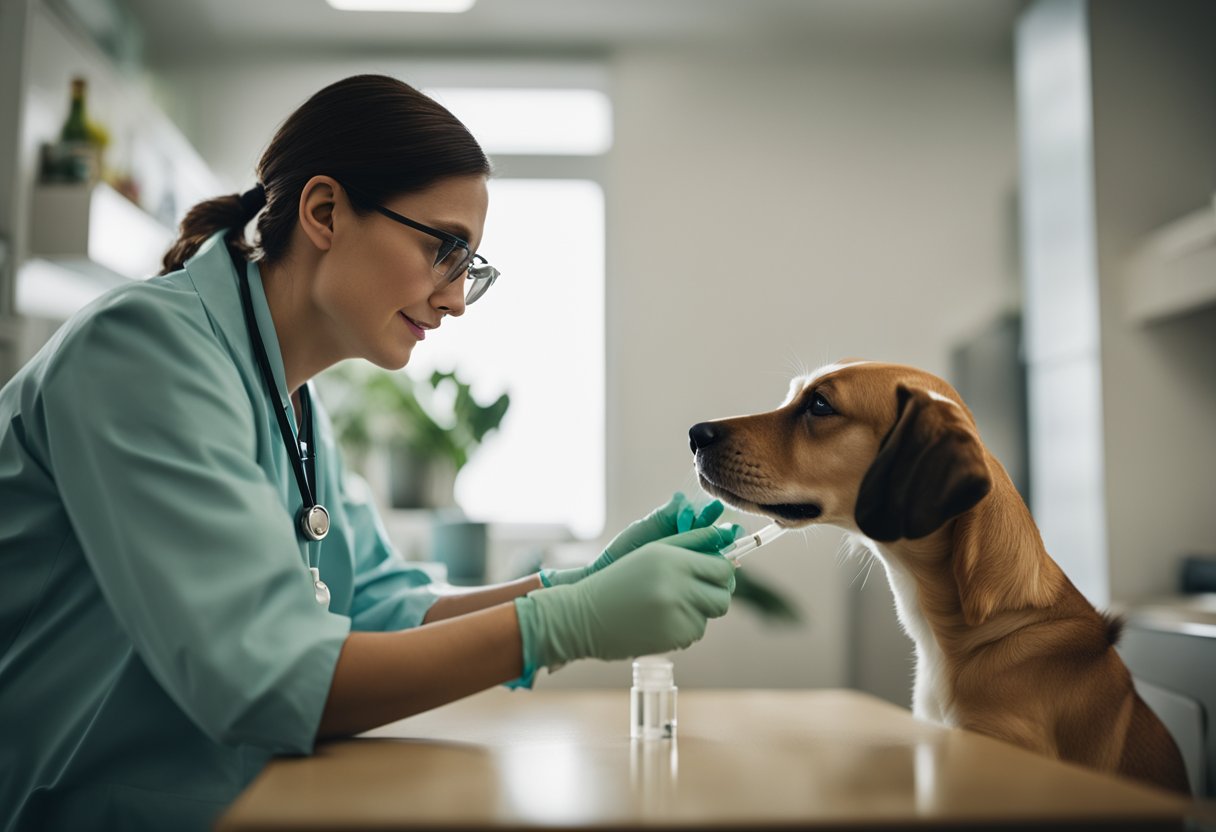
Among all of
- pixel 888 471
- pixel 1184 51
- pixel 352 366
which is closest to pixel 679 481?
pixel 352 366

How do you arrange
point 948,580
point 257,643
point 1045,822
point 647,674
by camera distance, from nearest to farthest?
point 1045,822 → point 257,643 → point 647,674 → point 948,580

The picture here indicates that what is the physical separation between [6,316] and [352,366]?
4.10 ft

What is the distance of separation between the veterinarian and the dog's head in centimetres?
18

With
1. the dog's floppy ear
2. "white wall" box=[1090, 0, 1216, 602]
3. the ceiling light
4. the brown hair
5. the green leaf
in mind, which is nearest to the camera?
the dog's floppy ear

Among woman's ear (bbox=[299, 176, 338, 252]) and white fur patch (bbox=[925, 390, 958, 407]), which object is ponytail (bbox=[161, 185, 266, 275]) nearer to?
woman's ear (bbox=[299, 176, 338, 252])

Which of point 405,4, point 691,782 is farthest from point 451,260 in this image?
point 405,4

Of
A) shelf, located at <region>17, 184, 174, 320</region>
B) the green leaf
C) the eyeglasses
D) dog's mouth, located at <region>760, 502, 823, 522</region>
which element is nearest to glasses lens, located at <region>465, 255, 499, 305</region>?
the eyeglasses

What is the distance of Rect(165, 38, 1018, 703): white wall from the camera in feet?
11.3

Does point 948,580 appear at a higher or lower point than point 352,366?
lower

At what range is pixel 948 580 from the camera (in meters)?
1.15

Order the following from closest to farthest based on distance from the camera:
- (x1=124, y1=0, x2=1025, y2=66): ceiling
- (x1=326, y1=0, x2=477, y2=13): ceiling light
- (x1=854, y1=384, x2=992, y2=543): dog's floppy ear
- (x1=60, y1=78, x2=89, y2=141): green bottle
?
(x1=854, y1=384, x2=992, y2=543): dog's floppy ear < (x1=60, y1=78, x2=89, y2=141): green bottle < (x1=326, y1=0, x2=477, y2=13): ceiling light < (x1=124, y1=0, x2=1025, y2=66): ceiling

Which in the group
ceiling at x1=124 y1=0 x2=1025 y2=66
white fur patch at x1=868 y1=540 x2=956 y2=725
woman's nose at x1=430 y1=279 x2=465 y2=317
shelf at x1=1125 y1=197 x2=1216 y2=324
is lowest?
white fur patch at x1=868 y1=540 x2=956 y2=725

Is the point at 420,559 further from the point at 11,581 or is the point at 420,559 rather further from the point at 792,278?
the point at 11,581

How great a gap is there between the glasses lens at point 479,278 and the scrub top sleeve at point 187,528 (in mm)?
435
